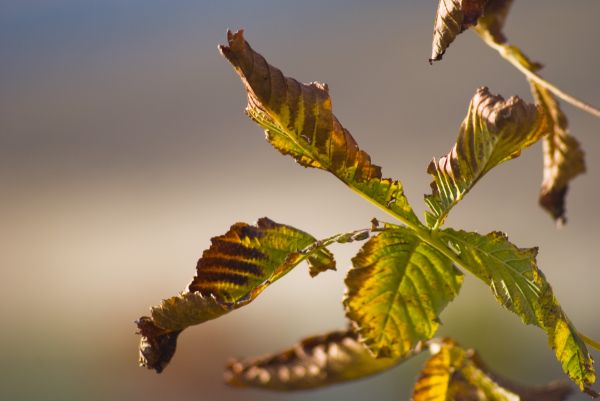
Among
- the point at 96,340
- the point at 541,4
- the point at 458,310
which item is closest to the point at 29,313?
the point at 96,340

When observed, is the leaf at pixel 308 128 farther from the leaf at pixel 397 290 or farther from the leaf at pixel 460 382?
the leaf at pixel 460 382

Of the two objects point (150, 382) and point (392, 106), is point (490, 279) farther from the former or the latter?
point (392, 106)

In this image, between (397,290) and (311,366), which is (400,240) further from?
(311,366)

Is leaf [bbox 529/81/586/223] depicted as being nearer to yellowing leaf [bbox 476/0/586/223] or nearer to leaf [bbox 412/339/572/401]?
yellowing leaf [bbox 476/0/586/223]

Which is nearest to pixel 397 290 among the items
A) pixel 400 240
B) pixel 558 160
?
pixel 400 240

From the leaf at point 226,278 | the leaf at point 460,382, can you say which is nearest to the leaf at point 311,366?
the leaf at point 460,382
